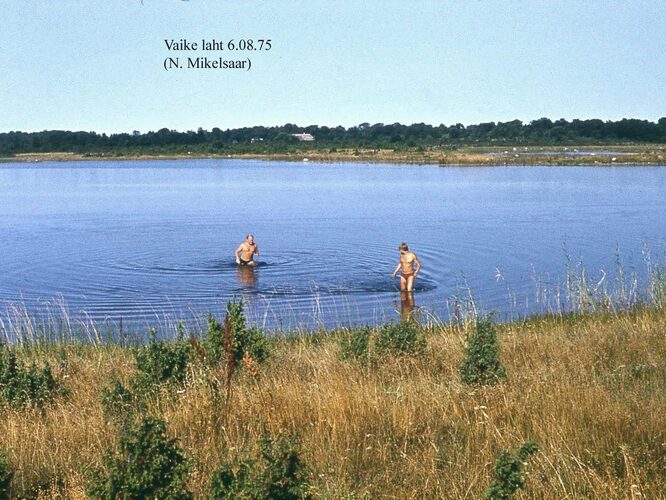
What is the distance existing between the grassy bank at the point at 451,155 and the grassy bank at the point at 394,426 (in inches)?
3758

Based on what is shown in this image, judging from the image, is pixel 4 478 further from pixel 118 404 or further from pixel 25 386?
pixel 25 386

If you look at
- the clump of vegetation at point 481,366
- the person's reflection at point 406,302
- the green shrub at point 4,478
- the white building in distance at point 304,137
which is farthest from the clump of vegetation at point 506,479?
the white building in distance at point 304,137

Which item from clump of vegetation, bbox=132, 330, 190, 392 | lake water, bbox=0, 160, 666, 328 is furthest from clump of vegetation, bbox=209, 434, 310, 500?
lake water, bbox=0, 160, 666, 328

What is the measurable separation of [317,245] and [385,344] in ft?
84.2

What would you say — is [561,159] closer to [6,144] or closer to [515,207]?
[515,207]

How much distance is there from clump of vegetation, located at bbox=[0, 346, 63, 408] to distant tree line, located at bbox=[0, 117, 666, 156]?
140 m

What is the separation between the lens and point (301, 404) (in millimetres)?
8102

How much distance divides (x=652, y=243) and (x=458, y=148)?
114 meters

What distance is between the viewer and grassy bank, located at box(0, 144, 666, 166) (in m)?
105

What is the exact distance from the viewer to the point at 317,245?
37.1 m

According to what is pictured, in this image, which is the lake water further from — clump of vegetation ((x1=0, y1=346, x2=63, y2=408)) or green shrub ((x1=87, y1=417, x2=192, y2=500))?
green shrub ((x1=87, y1=417, x2=192, y2=500))

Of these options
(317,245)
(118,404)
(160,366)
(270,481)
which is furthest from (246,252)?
(270,481)

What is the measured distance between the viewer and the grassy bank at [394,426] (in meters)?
6.33

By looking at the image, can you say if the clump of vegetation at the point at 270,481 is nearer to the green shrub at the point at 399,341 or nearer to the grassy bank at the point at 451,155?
the green shrub at the point at 399,341
